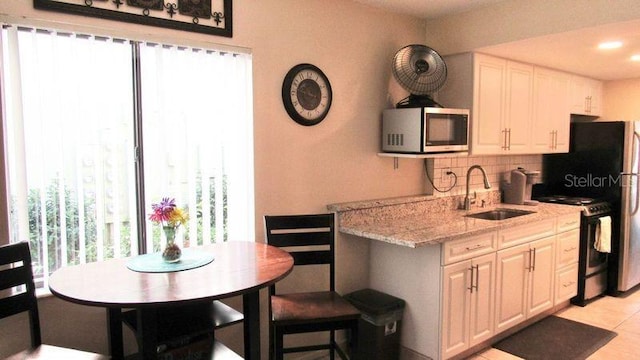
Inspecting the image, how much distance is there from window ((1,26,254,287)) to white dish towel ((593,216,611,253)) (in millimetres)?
3140

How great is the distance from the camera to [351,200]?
316 cm

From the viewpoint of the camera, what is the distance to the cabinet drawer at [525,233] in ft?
10.00

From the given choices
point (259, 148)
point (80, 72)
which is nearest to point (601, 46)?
point (259, 148)

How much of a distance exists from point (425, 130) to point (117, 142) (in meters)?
1.91

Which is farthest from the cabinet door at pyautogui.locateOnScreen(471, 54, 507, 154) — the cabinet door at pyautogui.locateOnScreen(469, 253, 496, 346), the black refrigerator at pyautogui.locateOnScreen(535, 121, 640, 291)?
the black refrigerator at pyautogui.locateOnScreen(535, 121, 640, 291)

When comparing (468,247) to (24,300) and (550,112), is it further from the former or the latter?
(24,300)

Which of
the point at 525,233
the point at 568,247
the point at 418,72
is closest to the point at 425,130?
the point at 418,72

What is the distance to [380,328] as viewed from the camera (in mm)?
2703

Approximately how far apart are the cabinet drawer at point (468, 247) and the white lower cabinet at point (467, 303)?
3cm

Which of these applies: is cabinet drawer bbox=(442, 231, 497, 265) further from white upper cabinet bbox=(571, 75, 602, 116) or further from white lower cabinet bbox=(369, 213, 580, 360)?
white upper cabinet bbox=(571, 75, 602, 116)

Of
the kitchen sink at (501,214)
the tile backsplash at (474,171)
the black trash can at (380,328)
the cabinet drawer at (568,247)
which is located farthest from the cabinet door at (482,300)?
the cabinet drawer at (568,247)

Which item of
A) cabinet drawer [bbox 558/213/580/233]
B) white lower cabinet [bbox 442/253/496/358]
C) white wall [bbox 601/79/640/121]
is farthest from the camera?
white wall [bbox 601/79/640/121]

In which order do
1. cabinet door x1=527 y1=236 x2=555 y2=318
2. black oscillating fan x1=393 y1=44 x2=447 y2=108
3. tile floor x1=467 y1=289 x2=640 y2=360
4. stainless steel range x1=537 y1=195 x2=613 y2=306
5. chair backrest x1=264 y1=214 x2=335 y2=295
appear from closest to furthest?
chair backrest x1=264 y1=214 x2=335 y2=295, tile floor x1=467 y1=289 x2=640 y2=360, black oscillating fan x1=393 y1=44 x2=447 y2=108, cabinet door x1=527 y1=236 x2=555 y2=318, stainless steel range x1=537 y1=195 x2=613 y2=306

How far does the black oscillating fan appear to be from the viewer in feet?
10.3
